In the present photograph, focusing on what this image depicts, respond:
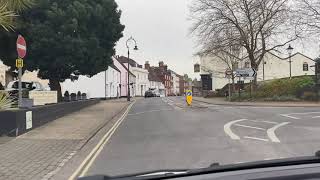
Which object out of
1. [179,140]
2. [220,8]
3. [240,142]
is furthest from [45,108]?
[220,8]

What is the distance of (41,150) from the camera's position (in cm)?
1344

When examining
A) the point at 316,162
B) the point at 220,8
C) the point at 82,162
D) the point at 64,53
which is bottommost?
the point at 82,162

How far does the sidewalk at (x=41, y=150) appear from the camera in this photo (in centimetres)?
1025

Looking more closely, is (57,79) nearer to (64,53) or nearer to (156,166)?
(64,53)

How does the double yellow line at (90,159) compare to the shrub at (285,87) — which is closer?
the double yellow line at (90,159)

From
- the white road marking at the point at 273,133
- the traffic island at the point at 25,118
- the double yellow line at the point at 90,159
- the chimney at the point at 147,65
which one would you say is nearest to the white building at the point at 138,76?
the chimney at the point at 147,65

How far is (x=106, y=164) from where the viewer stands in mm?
10945

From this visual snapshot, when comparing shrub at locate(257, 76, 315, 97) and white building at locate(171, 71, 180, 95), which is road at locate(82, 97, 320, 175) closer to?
shrub at locate(257, 76, 315, 97)

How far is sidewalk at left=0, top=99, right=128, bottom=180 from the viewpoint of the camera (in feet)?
33.6

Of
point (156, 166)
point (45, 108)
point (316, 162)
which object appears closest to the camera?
point (316, 162)

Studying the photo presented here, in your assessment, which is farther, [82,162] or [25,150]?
[25,150]

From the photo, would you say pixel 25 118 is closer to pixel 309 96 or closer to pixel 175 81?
pixel 309 96

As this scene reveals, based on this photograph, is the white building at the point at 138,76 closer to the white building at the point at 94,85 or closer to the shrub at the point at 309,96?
the white building at the point at 94,85

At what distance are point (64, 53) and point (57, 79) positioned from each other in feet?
15.0
